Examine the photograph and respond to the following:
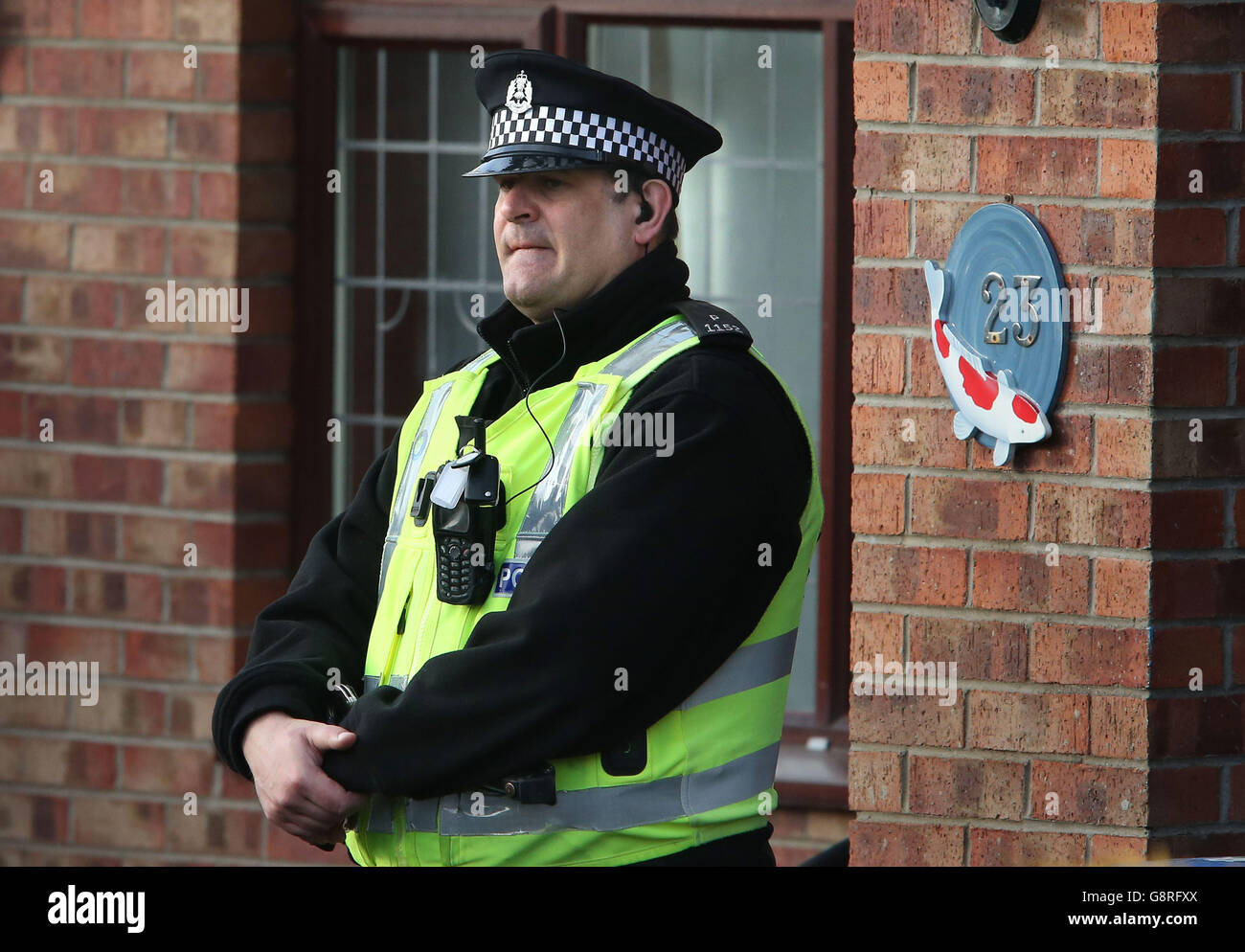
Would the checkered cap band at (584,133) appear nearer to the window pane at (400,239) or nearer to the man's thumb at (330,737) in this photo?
the man's thumb at (330,737)

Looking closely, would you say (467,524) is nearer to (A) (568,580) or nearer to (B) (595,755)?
(A) (568,580)

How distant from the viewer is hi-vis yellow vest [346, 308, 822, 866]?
2533 mm

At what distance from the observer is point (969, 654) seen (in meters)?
3.22

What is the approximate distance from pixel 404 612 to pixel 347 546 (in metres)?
0.30

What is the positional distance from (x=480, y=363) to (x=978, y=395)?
903 millimetres

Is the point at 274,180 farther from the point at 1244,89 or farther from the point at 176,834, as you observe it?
the point at 1244,89

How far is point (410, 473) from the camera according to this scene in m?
2.83

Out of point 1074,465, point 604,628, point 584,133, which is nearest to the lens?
point 604,628

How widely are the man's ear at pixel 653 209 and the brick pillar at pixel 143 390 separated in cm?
201

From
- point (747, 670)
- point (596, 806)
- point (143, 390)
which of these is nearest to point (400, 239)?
point (143, 390)

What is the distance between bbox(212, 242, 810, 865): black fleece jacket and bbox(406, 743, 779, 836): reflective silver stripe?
8 cm

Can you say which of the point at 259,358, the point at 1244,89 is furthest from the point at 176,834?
the point at 1244,89

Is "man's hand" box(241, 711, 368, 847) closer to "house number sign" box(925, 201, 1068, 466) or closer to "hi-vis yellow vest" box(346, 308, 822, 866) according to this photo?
"hi-vis yellow vest" box(346, 308, 822, 866)

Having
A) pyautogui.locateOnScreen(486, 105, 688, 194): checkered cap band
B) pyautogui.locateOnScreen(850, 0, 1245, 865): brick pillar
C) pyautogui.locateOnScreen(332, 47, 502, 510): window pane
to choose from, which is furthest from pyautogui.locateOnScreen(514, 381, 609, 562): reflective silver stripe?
pyautogui.locateOnScreen(332, 47, 502, 510): window pane
